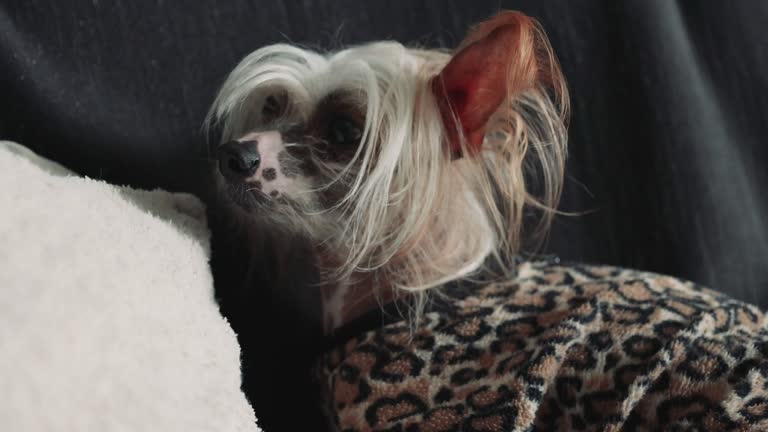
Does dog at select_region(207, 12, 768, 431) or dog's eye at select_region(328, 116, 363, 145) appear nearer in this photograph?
dog at select_region(207, 12, 768, 431)

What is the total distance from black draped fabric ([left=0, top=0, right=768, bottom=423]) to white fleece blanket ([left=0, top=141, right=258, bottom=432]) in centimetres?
27

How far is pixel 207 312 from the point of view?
799 millimetres

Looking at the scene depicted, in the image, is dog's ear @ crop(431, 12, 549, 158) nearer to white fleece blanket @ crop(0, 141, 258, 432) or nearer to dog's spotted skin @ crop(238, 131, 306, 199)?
dog's spotted skin @ crop(238, 131, 306, 199)

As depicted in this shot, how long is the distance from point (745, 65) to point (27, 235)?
1.21 meters

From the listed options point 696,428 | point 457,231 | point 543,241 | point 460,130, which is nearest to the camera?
point 696,428

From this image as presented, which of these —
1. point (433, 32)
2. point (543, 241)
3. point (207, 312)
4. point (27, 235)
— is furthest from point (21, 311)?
point (543, 241)

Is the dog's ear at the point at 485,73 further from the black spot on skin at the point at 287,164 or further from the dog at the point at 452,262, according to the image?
the black spot on skin at the point at 287,164

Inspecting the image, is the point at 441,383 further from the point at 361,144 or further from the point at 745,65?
the point at 745,65

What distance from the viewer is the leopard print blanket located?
3.06ft

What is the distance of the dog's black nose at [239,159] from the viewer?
99cm

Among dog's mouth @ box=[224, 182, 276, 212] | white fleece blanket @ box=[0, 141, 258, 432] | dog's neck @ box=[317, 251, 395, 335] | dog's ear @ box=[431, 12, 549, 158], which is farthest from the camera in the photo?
dog's neck @ box=[317, 251, 395, 335]

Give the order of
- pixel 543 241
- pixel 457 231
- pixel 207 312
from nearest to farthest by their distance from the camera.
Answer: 1. pixel 207 312
2. pixel 457 231
3. pixel 543 241

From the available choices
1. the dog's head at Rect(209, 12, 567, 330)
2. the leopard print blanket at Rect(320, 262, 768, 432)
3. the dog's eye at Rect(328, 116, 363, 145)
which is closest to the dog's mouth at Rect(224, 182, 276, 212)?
the dog's head at Rect(209, 12, 567, 330)

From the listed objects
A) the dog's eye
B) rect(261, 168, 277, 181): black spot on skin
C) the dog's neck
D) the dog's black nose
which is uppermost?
the dog's eye
